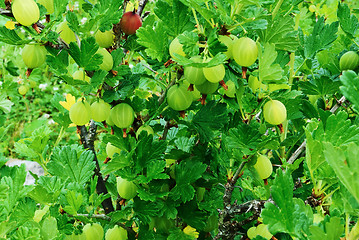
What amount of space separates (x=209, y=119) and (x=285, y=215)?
13.1 inches

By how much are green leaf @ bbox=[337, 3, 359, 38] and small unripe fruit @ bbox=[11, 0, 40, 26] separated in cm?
72

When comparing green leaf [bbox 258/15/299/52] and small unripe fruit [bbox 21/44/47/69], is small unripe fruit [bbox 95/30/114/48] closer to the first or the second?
small unripe fruit [bbox 21/44/47/69]

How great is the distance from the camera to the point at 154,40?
2.26ft

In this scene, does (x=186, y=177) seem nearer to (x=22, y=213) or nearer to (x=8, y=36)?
(x=22, y=213)

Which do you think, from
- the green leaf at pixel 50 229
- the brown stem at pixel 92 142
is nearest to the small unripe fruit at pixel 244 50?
the green leaf at pixel 50 229

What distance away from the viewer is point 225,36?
66 cm

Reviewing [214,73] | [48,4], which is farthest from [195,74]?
[48,4]

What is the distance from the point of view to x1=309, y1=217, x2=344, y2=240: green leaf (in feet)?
1.45

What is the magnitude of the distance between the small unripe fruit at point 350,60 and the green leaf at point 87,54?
606 mm

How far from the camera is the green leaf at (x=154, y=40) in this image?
2.22ft

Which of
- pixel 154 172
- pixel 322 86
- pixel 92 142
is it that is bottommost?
pixel 92 142

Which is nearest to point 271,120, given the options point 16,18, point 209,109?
point 209,109

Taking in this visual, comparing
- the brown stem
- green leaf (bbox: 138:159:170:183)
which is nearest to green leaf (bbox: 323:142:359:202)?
green leaf (bbox: 138:159:170:183)

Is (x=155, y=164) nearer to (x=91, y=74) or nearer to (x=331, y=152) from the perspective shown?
(x=91, y=74)
